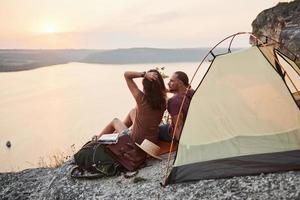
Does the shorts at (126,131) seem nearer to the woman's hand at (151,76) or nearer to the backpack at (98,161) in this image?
the backpack at (98,161)

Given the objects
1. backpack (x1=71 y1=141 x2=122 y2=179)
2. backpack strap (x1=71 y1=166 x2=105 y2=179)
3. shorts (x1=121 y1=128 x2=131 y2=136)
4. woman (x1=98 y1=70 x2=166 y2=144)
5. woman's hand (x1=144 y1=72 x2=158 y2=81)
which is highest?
woman's hand (x1=144 y1=72 x2=158 y2=81)

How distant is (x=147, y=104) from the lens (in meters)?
8.39

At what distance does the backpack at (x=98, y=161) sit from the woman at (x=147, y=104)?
575 millimetres

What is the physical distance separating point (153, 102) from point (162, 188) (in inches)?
68.3

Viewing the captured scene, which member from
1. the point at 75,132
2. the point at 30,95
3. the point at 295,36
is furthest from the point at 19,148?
the point at 30,95

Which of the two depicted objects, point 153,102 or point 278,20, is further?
point 278,20

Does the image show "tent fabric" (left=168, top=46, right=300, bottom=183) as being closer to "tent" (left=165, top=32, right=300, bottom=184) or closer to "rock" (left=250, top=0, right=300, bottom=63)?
"tent" (left=165, top=32, right=300, bottom=184)

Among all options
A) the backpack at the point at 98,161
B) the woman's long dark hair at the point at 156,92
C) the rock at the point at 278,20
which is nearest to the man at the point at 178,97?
the woman's long dark hair at the point at 156,92

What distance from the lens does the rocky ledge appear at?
21.0 feet

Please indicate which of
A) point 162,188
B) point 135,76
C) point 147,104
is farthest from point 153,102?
Answer: point 162,188

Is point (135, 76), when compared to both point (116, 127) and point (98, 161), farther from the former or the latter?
point (98, 161)

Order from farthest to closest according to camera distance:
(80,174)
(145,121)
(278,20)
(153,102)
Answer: (278,20)
(80,174)
(145,121)
(153,102)

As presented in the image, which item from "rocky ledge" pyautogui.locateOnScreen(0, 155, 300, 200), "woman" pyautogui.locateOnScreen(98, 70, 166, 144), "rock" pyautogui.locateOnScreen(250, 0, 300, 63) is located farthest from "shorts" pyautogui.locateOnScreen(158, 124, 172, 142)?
"rock" pyautogui.locateOnScreen(250, 0, 300, 63)

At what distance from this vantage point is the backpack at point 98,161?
27.5 feet
